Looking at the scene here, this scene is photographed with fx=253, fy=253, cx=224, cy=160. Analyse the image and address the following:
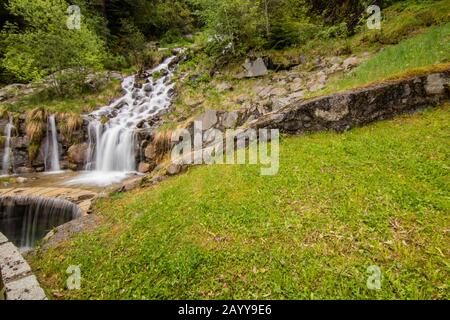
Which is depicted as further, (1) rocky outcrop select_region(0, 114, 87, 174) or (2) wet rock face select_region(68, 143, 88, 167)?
(2) wet rock face select_region(68, 143, 88, 167)

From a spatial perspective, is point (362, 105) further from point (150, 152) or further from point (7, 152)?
point (7, 152)

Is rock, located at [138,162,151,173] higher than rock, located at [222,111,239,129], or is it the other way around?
rock, located at [222,111,239,129]

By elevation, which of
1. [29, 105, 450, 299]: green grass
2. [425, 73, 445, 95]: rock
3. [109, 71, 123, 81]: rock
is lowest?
[29, 105, 450, 299]: green grass

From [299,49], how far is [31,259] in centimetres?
1763

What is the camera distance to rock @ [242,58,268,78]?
648 inches

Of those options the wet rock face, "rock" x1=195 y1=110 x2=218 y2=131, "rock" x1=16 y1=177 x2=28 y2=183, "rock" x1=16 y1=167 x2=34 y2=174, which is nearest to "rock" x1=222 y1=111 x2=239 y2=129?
"rock" x1=195 y1=110 x2=218 y2=131

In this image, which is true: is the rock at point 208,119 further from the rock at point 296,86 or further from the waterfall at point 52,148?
the waterfall at point 52,148

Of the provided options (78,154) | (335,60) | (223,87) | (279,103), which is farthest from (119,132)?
(335,60)

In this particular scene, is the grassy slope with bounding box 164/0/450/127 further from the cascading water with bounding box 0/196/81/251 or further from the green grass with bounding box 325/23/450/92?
the cascading water with bounding box 0/196/81/251

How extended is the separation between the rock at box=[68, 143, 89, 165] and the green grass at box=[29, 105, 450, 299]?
30.0 ft

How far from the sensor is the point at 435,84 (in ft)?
24.6

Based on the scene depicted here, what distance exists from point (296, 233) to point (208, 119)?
907 cm

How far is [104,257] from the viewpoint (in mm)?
5082

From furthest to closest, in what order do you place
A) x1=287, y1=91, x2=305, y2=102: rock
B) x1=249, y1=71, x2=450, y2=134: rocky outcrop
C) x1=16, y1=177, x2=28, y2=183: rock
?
x1=16, y1=177, x2=28, y2=183: rock
x1=287, y1=91, x2=305, y2=102: rock
x1=249, y1=71, x2=450, y2=134: rocky outcrop
